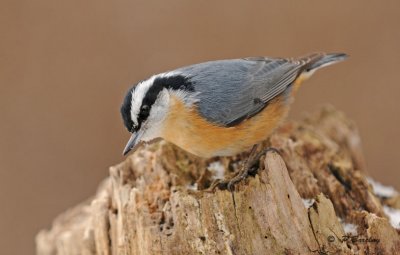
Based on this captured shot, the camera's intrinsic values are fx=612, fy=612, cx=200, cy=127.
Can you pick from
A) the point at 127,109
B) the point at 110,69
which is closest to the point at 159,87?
the point at 127,109

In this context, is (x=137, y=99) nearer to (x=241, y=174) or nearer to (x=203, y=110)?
(x=203, y=110)

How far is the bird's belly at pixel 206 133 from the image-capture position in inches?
126

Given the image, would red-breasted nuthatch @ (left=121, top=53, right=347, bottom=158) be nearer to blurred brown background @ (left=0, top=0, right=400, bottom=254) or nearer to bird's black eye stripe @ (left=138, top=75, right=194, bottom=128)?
bird's black eye stripe @ (left=138, top=75, right=194, bottom=128)

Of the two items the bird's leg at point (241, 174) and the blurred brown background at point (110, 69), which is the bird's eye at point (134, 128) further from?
the blurred brown background at point (110, 69)

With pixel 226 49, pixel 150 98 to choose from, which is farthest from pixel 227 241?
pixel 226 49

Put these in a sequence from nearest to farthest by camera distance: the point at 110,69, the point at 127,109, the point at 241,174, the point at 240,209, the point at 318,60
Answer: the point at 240,209, the point at 241,174, the point at 127,109, the point at 318,60, the point at 110,69

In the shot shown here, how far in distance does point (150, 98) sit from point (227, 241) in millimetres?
946

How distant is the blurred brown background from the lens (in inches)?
209

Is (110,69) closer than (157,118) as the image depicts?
No

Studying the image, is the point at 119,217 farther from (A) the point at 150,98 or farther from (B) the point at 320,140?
(B) the point at 320,140

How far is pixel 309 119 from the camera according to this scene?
402 centimetres

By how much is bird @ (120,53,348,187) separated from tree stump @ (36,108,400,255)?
0.18 m

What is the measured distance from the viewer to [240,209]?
2.72m

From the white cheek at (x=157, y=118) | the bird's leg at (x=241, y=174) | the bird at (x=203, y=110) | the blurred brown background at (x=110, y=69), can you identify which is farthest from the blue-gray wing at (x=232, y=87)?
the blurred brown background at (x=110, y=69)
